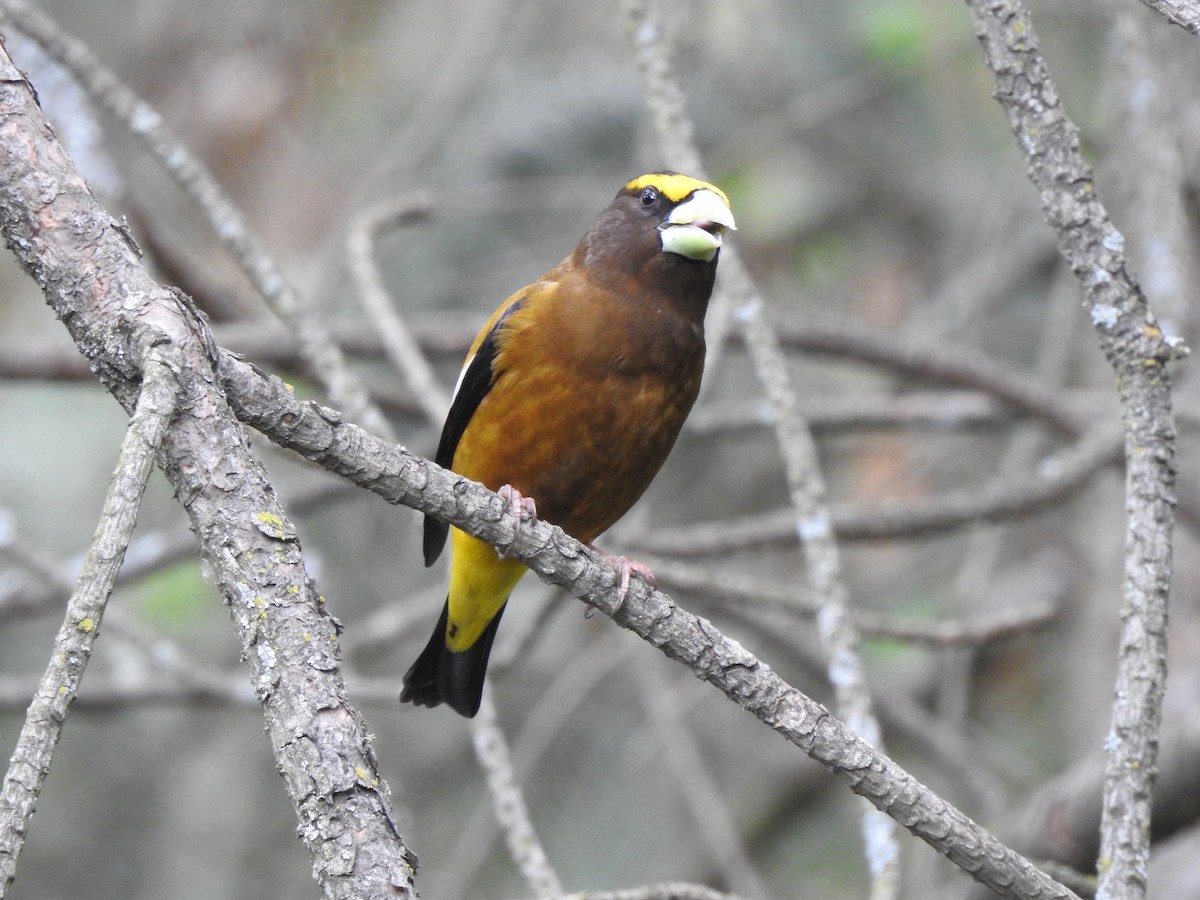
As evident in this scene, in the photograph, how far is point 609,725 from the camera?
5957 millimetres

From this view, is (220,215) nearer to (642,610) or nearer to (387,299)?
(387,299)

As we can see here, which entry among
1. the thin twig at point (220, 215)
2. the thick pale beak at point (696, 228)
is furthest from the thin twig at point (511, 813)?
the thick pale beak at point (696, 228)

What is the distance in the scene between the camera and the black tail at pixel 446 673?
3414 millimetres

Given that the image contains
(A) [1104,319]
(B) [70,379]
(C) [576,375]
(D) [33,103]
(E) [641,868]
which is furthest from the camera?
(E) [641,868]

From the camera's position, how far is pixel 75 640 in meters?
1.22

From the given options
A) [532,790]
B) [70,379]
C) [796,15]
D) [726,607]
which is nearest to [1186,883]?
[726,607]

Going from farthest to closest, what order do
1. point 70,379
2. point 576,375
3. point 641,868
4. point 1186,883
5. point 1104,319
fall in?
point 641,868
point 70,379
point 1186,883
point 576,375
point 1104,319

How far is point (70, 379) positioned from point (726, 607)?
87.3 inches

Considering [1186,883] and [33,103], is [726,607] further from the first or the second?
[33,103]

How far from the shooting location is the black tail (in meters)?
3.41

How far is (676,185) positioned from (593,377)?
542 mm

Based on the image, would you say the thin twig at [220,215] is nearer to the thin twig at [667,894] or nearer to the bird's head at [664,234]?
the bird's head at [664,234]

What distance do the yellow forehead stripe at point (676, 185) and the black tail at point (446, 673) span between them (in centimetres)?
121

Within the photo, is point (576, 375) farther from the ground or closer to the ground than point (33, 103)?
farther from the ground
